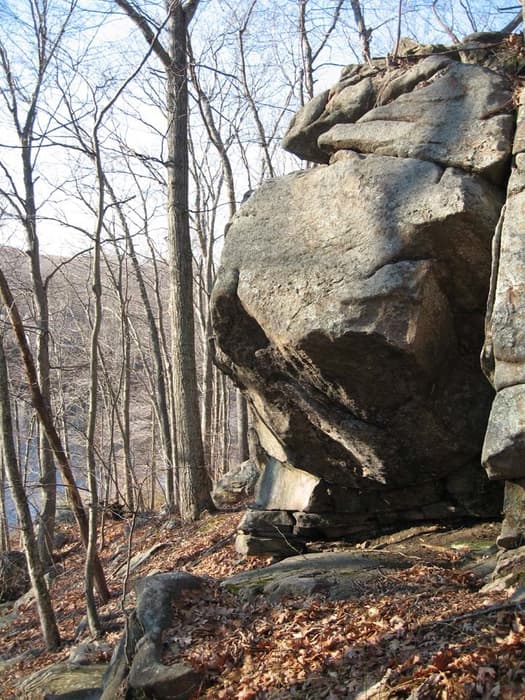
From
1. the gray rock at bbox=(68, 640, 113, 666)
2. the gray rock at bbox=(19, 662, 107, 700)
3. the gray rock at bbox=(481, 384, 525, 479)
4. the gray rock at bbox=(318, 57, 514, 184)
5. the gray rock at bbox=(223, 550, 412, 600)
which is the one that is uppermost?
the gray rock at bbox=(318, 57, 514, 184)

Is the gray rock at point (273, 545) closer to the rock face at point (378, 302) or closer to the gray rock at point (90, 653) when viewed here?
the rock face at point (378, 302)

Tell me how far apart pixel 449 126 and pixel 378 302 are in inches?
95.6

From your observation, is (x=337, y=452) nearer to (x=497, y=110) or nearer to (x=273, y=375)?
(x=273, y=375)

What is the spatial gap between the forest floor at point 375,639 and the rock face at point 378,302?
3.49 ft

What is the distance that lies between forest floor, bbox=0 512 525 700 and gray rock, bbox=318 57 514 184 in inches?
168

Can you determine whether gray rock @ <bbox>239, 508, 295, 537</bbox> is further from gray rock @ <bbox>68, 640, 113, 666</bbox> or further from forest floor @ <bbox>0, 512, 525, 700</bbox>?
gray rock @ <bbox>68, 640, 113, 666</bbox>

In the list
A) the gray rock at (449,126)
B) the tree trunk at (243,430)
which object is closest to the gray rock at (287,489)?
the gray rock at (449,126)

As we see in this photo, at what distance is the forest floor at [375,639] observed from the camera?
4.02 meters

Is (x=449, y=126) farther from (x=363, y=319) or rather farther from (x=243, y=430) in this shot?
(x=243, y=430)

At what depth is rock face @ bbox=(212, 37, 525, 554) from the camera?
21.4ft

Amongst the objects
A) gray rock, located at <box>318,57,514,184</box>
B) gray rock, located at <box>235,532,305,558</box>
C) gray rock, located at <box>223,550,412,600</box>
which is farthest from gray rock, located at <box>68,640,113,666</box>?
gray rock, located at <box>318,57,514,184</box>

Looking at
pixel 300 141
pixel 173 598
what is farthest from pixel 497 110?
pixel 173 598

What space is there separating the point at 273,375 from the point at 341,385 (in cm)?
103

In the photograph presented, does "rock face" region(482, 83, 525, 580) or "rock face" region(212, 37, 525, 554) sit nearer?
"rock face" region(482, 83, 525, 580)
